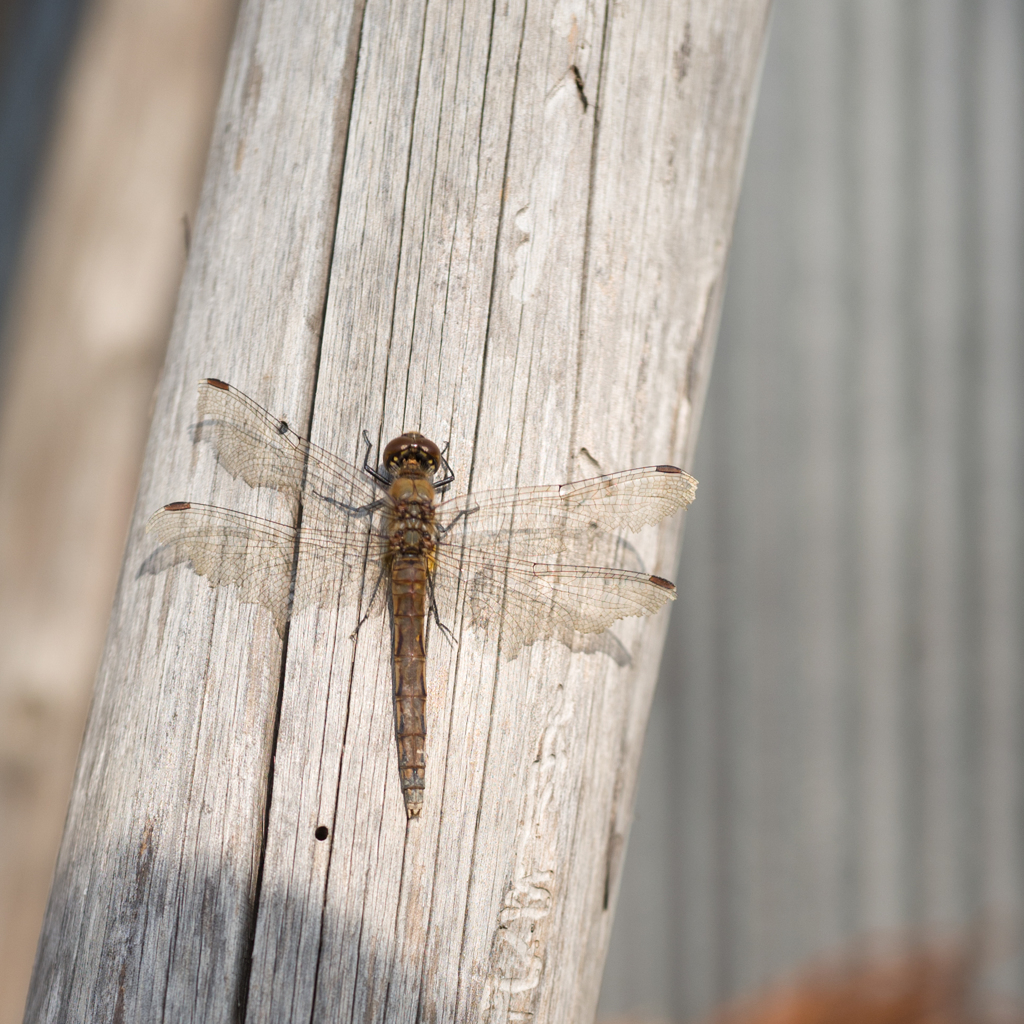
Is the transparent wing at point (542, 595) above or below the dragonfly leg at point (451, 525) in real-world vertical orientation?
below

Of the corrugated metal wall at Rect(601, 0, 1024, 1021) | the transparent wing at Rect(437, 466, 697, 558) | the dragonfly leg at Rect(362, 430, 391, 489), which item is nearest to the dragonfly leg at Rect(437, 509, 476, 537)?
the transparent wing at Rect(437, 466, 697, 558)

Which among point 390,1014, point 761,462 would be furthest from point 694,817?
point 390,1014

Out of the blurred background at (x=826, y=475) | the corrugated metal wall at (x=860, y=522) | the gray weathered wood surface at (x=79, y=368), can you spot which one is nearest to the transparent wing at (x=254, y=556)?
the gray weathered wood surface at (x=79, y=368)

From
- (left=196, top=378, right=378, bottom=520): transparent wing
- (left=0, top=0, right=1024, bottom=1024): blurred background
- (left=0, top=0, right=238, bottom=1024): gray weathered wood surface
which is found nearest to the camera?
(left=196, top=378, right=378, bottom=520): transparent wing

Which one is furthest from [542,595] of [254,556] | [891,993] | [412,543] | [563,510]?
[891,993]

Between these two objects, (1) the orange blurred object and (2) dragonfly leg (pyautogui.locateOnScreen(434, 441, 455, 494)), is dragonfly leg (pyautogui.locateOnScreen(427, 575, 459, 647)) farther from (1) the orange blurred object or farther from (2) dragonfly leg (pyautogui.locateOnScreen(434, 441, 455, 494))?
(1) the orange blurred object

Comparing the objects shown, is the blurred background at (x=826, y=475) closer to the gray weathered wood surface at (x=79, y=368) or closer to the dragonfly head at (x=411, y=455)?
the gray weathered wood surface at (x=79, y=368)

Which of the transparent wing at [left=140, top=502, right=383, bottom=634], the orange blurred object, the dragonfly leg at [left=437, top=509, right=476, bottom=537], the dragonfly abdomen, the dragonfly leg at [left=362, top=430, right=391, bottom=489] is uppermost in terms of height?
the dragonfly leg at [left=362, top=430, right=391, bottom=489]
